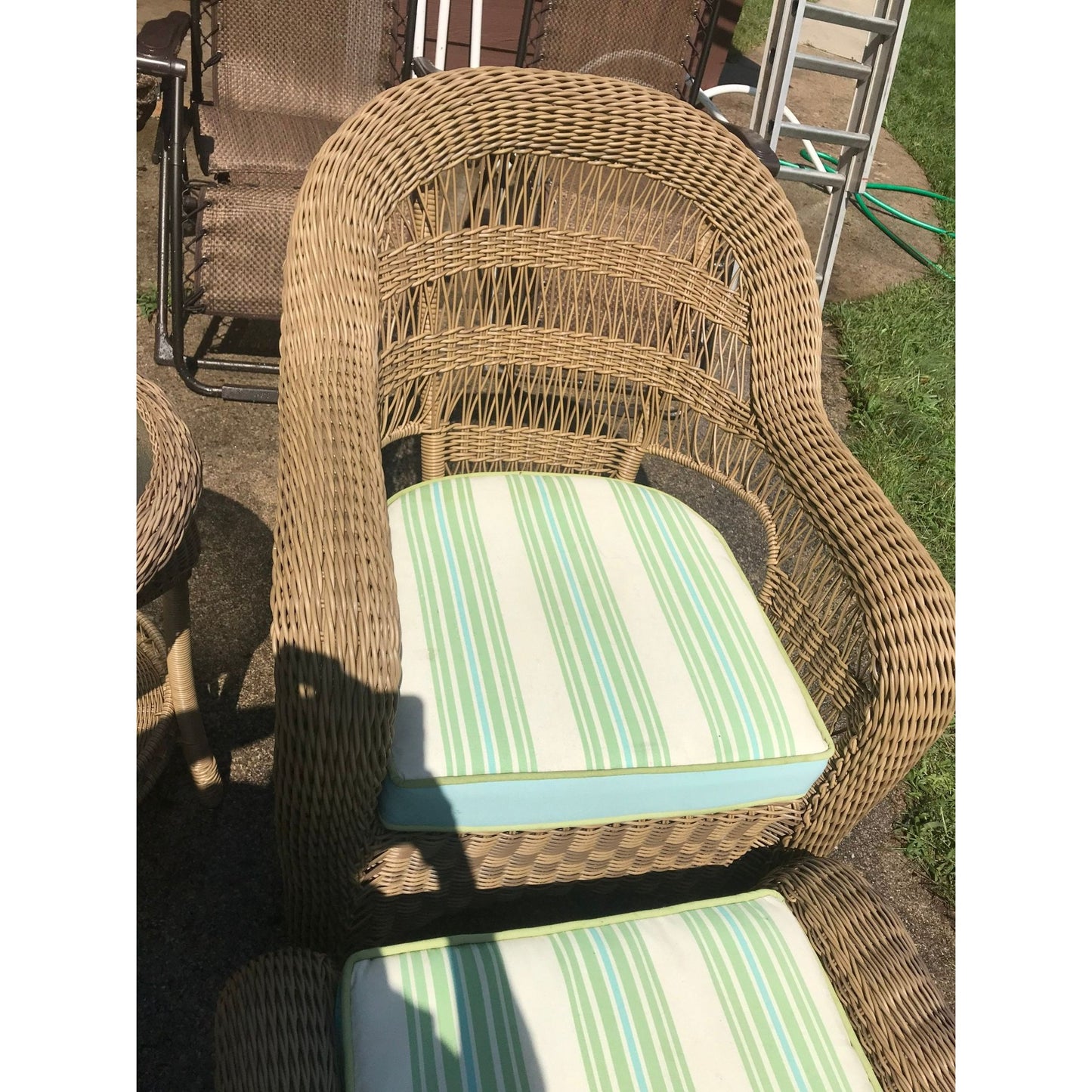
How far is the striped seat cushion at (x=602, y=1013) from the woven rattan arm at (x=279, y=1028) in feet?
0.08

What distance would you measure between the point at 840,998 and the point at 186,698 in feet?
3.30

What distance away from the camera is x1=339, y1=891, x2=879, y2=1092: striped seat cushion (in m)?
0.87

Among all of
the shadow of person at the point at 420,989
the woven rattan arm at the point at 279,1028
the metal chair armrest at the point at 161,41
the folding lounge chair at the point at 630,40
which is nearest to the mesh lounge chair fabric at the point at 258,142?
the metal chair armrest at the point at 161,41

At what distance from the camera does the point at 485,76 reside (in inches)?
57.0

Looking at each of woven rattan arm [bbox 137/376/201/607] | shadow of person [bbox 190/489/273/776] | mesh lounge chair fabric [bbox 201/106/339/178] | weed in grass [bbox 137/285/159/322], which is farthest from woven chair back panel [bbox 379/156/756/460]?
weed in grass [bbox 137/285/159/322]

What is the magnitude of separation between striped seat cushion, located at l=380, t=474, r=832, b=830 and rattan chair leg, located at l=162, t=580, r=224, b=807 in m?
0.34

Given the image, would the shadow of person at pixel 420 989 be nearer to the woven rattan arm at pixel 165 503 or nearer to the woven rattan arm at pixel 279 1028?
the woven rattan arm at pixel 279 1028

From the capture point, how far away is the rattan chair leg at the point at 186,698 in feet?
4.52

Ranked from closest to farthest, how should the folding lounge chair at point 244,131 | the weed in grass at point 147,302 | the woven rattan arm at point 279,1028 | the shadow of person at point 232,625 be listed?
1. the woven rattan arm at point 279,1028
2. the shadow of person at point 232,625
3. the folding lounge chair at point 244,131
4. the weed in grass at point 147,302

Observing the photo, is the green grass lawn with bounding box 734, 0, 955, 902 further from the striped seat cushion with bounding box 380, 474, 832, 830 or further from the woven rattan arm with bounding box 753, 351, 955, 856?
the striped seat cushion with bounding box 380, 474, 832, 830

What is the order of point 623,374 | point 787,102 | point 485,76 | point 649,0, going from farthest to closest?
point 787,102 → point 649,0 → point 623,374 → point 485,76
